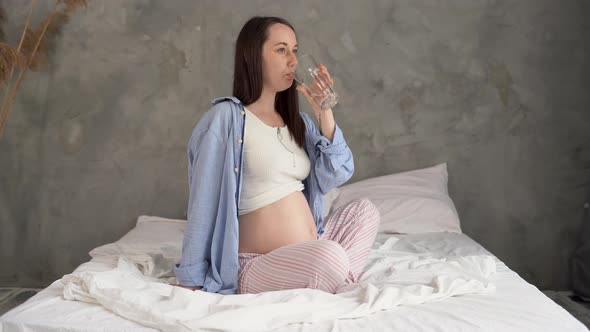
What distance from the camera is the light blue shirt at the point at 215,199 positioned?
6.98 feet

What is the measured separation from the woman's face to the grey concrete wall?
145 centimetres

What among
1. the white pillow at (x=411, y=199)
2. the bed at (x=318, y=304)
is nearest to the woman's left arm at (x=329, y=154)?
the bed at (x=318, y=304)

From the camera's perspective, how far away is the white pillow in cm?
323

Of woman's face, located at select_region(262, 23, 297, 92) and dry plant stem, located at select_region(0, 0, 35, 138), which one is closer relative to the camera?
woman's face, located at select_region(262, 23, 297, 92)

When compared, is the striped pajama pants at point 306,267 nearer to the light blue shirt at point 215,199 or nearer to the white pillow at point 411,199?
the light blue shirt at point 215,199

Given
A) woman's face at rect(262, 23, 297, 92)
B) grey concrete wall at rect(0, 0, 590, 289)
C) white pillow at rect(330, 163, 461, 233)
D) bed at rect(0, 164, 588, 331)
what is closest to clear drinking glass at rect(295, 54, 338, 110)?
woman's face at rect(262, 23, 297, 92)

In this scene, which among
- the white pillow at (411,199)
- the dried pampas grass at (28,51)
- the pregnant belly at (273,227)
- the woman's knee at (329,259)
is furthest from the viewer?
the dried pampas grass at (28,51)

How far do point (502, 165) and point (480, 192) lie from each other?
19cm

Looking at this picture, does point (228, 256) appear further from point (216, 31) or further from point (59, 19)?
point (59, 19)

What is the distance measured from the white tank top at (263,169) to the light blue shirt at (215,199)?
5cm

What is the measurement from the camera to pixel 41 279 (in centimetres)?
394

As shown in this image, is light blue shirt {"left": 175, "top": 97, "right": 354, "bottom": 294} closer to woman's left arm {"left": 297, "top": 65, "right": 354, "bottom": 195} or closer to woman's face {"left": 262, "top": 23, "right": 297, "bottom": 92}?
woman's left arm {"left": 297, "top": 65, "right": 354, "bottom": 195}

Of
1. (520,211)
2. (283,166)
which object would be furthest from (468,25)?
(283,166)

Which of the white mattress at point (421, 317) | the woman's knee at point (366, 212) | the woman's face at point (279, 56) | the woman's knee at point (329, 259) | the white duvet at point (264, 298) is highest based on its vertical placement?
the woman's face at point (279, 56)
